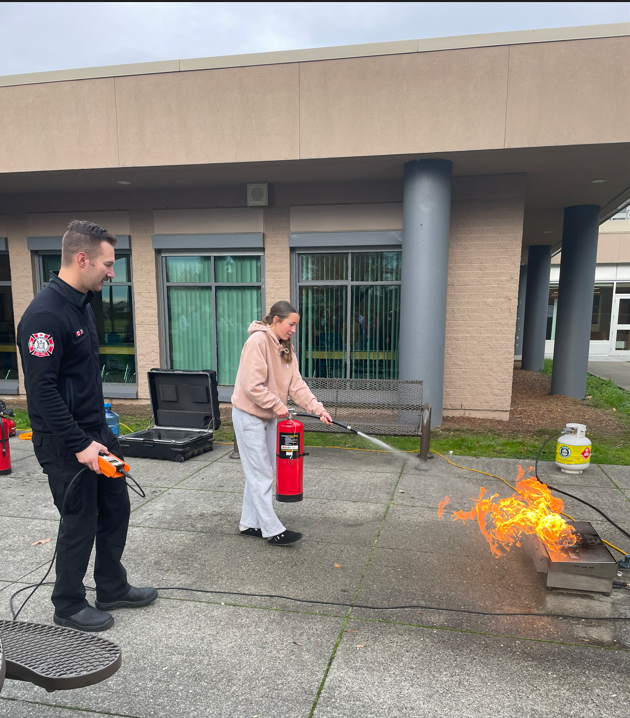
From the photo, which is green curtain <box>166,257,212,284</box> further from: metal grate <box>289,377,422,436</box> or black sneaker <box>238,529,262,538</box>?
black sneaker <box>238,529,262,538</box>

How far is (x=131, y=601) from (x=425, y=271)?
6.10 meters

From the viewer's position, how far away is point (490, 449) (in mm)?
7086

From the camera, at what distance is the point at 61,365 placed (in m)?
2.90

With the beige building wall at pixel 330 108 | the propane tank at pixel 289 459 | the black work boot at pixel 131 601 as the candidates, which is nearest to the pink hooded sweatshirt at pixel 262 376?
the propane tank at pixel 289 459

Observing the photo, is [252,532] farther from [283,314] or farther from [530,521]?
[530,521]

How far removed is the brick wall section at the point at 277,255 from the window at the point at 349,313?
0.27 meters

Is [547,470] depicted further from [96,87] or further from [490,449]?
[96,87]

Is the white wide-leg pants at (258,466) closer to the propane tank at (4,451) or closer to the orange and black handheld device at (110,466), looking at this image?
the orange and black handheld device at (110,466)

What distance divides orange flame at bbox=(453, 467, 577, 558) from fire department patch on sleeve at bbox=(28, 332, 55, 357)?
126 inches

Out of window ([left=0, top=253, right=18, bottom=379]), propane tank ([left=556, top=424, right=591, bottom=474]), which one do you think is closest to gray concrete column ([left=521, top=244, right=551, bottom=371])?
propane tank ([left=556, top=424, right=591, bottom=474])

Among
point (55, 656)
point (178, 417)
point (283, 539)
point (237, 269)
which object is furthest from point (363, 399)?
point (55, 656)

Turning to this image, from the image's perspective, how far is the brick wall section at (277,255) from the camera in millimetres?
9250

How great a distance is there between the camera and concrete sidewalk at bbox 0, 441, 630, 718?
100 inches

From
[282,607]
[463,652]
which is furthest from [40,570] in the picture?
[463,652]
